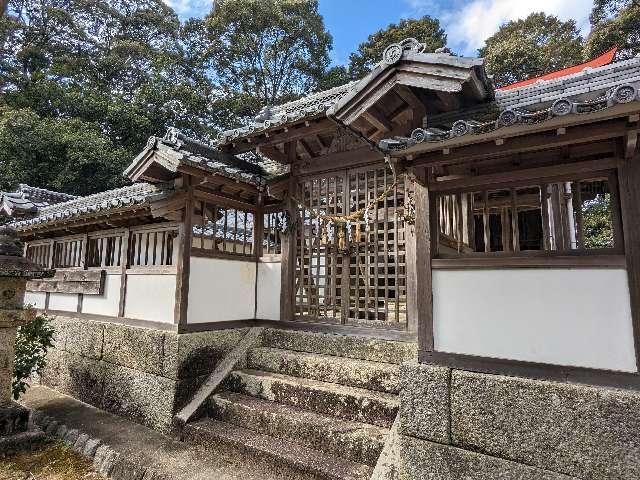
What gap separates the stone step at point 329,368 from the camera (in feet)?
18.9

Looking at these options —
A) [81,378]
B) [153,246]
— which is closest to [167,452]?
[153,246]

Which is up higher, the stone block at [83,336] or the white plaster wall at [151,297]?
the white plaster wall at [151,297]

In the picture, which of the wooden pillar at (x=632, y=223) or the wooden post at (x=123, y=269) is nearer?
the wooden pillar at (x=632, y=223)

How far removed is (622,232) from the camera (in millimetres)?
3797

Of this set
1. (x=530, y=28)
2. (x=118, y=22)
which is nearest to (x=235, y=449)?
(x=530, y=28)

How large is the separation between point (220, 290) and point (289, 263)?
5.15 ft

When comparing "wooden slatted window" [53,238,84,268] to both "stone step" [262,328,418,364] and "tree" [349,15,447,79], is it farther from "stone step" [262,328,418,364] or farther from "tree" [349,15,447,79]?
"tree" [349,15,447,79]

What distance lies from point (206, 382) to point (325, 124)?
5.50m

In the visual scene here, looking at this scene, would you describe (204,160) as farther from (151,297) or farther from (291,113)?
(151,297)

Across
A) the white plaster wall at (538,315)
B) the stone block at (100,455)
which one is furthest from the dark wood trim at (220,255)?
the white plaster wall at (538,315)

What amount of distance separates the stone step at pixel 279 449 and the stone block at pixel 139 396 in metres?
0.79

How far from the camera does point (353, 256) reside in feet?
23.8

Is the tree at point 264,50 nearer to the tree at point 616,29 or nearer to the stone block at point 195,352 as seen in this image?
the tree at point 616,29

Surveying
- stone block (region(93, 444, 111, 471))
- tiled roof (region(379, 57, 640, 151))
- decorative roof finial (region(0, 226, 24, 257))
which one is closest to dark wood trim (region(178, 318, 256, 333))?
stone block (region(93, 444, 111, 471))
